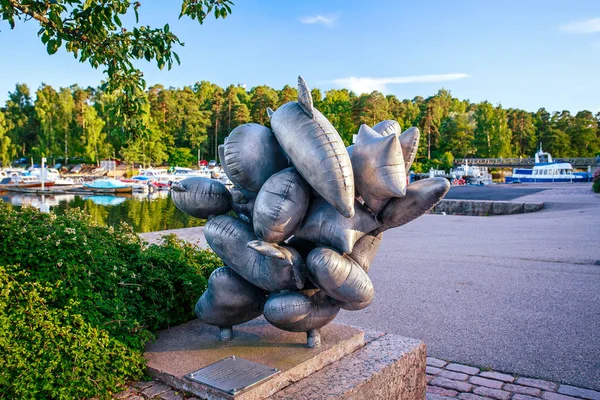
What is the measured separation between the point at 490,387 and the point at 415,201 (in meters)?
1.74

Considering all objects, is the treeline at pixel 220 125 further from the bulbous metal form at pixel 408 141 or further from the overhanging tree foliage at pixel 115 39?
the bulbous metal form at pixel 408 141

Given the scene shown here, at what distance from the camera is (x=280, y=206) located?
2445 millimetres

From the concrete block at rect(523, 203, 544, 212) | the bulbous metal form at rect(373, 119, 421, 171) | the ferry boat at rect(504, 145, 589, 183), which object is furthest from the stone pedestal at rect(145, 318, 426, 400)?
the ferry boat at rect(504, 145, 589, 183)

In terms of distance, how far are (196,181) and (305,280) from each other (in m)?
0.90

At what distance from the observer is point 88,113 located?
51844 mm

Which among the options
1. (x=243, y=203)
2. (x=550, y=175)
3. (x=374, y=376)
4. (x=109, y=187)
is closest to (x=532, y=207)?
(x=374, y=376)

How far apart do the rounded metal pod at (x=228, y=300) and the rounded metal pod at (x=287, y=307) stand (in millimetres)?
239

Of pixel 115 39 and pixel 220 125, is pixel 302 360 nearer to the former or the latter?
pixel 115 39

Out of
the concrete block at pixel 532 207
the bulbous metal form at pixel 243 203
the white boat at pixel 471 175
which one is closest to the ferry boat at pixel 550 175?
the white boat at pixel 471 175

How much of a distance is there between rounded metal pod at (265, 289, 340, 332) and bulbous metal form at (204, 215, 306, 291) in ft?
0.32

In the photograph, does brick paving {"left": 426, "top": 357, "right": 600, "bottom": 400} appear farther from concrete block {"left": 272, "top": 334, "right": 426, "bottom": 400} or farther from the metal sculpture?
the metal sculpture

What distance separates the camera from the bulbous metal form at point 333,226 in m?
2.55

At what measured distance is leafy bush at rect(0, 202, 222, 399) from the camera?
2254mm

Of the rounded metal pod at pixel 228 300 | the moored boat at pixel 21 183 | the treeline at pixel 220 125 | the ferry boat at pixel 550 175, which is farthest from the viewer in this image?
the treeline at pixel 220 125
